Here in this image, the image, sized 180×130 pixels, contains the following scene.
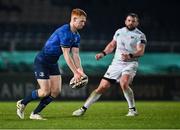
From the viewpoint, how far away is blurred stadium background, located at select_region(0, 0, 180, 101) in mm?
21375

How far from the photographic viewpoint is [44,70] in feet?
37.8

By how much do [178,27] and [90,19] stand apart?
392 centimetres

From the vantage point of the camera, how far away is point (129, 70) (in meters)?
13.2

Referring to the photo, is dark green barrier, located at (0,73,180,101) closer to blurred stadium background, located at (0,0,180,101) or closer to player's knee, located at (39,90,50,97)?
blurred stadium background, located at (0,0,180,101)

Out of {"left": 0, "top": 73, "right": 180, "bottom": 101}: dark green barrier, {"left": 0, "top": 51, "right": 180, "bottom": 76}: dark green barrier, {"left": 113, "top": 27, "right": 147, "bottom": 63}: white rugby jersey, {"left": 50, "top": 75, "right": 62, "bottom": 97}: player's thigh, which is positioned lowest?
{"left": 0, "top": 73, "right": 180, "bottom": 101}: dark green barrier

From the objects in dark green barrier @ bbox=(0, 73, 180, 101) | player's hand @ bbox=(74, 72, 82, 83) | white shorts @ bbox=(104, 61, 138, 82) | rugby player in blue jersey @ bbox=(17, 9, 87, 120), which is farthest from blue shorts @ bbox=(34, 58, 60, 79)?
dark green barrier @ bbox=(0, 73, 180, 101)

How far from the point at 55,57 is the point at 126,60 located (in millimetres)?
2177

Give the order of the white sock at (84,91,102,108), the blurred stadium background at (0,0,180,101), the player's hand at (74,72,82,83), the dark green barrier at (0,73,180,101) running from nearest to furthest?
1. the player's hand at (74,72,82,83)
2. the white sock at (84,91,102,108)
3. the dark green barrier at (0,73,180,101)
4. the blurred stadium background at (0,0,180,101)

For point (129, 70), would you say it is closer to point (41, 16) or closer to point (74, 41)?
point (74, 41)

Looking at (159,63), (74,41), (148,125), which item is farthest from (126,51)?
(159,63)

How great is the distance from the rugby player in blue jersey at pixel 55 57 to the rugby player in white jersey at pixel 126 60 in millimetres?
1568

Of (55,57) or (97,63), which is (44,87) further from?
(97,63)

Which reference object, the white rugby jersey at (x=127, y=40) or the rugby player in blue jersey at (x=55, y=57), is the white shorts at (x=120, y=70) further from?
the rugby player in blue jersey at (x=55, y=57)

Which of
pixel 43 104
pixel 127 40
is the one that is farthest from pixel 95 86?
pixel 43 104
